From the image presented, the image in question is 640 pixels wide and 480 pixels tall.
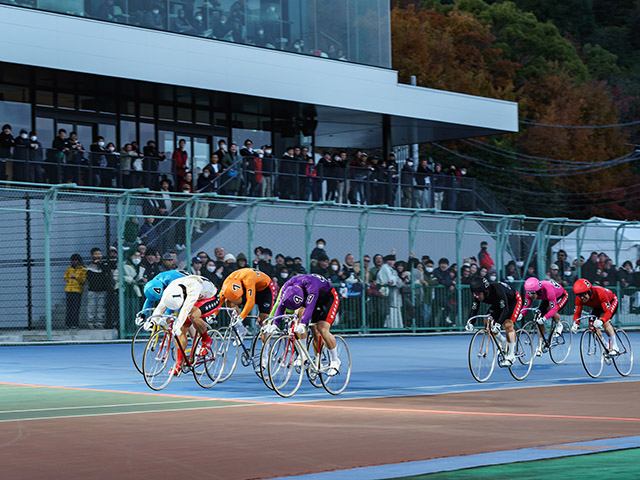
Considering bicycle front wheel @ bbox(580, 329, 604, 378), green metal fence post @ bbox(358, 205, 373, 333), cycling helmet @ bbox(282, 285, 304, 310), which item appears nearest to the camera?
cycling helmet @ bbox(282, 285, 304, 310)

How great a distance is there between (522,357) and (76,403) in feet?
22.3

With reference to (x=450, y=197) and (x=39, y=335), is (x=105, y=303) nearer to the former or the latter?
(x=39, y=335)

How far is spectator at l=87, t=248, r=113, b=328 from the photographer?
21688 millimetres

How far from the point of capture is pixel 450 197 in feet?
103

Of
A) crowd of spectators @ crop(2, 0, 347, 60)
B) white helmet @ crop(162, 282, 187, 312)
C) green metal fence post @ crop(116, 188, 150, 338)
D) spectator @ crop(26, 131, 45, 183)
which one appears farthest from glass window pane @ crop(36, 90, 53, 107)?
white helmet @ crop(162, 282, 187, 312)

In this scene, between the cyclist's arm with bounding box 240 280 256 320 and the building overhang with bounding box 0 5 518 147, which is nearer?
the cyclist's arm with bounding box 240 280 256 320

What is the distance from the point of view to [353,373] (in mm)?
16375

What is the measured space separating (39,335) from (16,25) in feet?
28.3

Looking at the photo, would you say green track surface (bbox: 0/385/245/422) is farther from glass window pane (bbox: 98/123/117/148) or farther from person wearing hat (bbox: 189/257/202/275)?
glass window pane (bbox: 98/123/117/148)

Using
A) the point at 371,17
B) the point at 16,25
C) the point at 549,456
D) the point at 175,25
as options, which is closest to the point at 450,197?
the point at 371,17

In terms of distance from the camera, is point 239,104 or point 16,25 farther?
point 239,104

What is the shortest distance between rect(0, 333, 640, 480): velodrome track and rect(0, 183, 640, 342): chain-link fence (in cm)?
479

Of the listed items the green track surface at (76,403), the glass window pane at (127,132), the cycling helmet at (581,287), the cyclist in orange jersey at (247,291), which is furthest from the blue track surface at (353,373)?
the glass window pane at (127,132)

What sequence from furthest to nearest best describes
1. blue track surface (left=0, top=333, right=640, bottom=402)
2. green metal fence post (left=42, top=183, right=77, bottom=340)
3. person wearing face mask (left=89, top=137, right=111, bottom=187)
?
person wearing face mask (left=89, top=137, right=111, bottom=187) → green metal fence post (left=42, top=183, right=77, bottom=340) → blue track surface (left=0, top=333, right=640, bottom=402)
